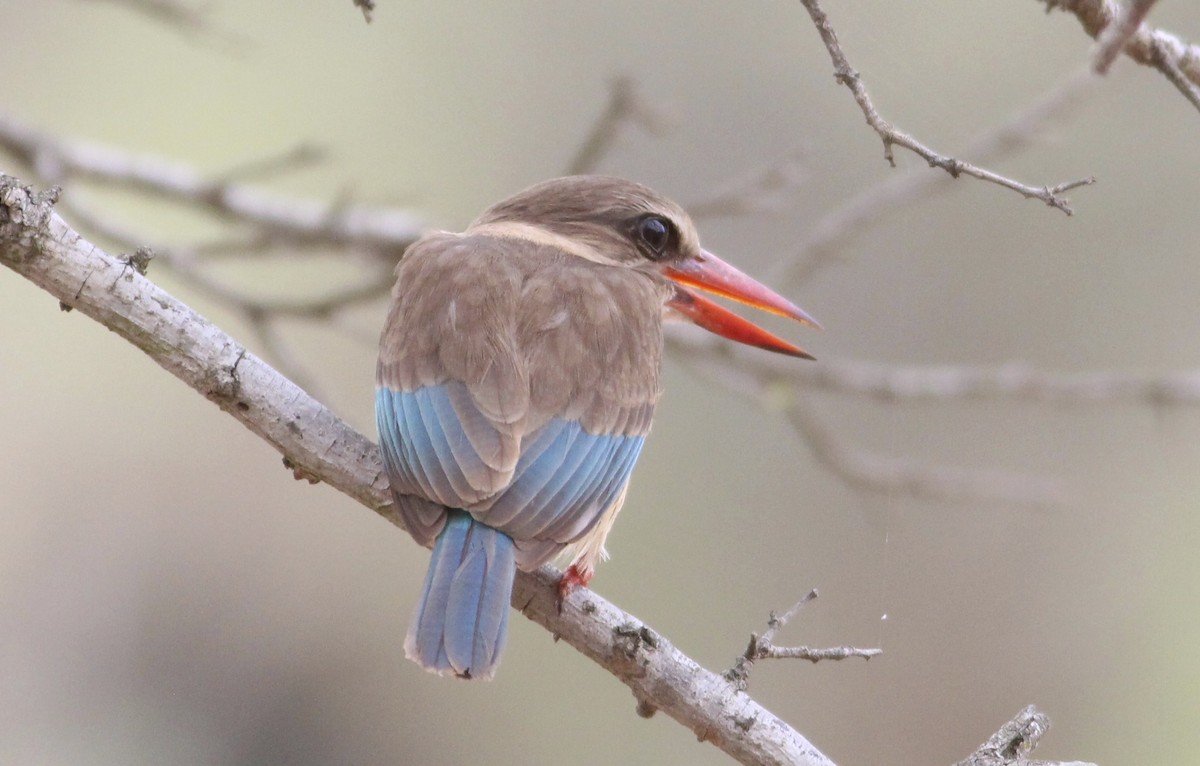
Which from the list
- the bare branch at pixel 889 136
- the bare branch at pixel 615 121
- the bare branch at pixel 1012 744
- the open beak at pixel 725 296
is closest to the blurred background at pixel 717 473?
the bare branch at pixel 615 121

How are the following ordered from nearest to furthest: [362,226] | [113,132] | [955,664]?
[362,226], [955,664], [113,132]

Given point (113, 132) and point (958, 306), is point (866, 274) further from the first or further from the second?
point (113, 132)

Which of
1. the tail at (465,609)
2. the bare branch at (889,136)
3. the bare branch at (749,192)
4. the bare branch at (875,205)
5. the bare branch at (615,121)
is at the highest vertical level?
the bare branch at (875,205)

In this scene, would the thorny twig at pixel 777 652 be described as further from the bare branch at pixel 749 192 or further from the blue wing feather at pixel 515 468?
the bare branch at pixel 749 192

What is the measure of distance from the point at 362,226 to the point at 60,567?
2.40 m

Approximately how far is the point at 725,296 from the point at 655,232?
0.70 feet

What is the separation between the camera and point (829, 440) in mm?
4219

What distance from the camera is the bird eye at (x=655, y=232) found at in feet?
10.9

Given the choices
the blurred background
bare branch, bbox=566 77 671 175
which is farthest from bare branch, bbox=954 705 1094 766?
the blurred background

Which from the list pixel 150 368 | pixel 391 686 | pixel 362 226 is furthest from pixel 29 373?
pixel 362 226

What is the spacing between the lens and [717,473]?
5.84 m

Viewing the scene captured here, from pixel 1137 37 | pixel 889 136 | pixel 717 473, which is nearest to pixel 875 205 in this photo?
pixel 1137 37

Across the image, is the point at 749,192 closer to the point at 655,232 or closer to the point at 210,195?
the point at 655,232

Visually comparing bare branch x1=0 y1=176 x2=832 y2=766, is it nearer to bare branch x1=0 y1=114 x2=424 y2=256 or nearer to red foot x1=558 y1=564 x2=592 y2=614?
red foot x1=558 y1=564 x2=592 y2=614
